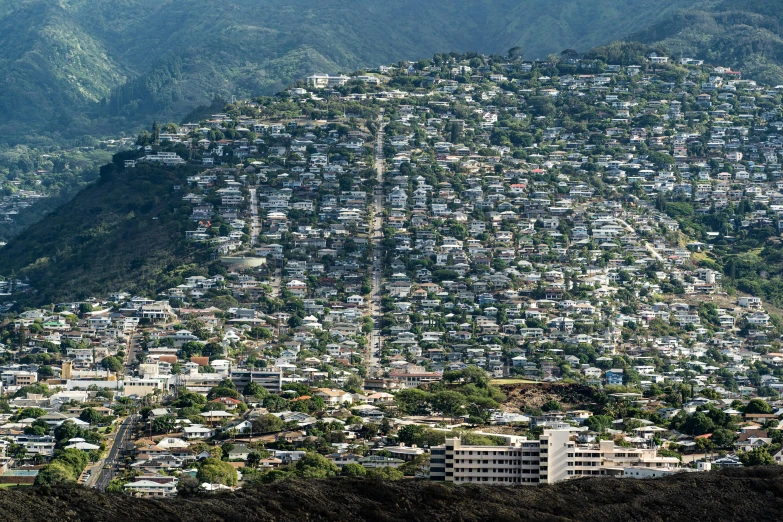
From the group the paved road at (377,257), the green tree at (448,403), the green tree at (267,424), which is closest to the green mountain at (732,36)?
the paved road at (377,257)

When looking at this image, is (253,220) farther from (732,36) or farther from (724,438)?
(732,36)

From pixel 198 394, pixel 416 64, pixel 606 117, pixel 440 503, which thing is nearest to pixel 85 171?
pixel 416 64

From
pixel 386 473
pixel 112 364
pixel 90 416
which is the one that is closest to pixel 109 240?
pixel 112 364

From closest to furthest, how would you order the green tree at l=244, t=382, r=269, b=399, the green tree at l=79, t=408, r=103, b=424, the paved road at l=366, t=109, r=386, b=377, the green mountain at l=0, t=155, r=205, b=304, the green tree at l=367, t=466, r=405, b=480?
the green tree at l=367, t=466, r=405, b=480 < the green tree at l=79, t=408, r=103, b=424 < the green tree at l=244, t=382, r=269, b=399 < the paved road at l=366, t=109, r=386, b=377 < the green mountain at l=0, t=155, r=205, b=304

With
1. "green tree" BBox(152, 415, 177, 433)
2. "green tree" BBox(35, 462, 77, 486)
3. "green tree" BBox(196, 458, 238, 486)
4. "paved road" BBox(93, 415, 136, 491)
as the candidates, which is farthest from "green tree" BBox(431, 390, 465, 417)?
"green tree" BBox(35, 462, 77, 486)

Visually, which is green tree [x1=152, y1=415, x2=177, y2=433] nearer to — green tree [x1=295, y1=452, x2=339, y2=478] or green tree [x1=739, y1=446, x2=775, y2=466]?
green tree [x1=295, y1=452, x2=339, y2=478]

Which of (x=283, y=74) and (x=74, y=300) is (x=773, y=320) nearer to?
(x=74, y=300)
